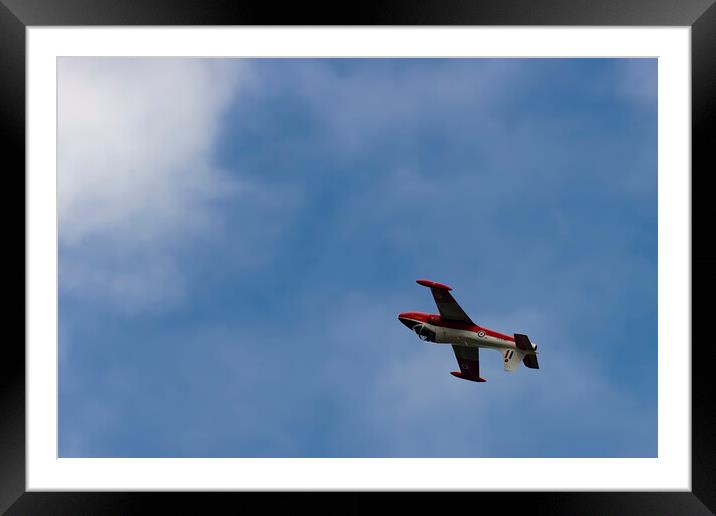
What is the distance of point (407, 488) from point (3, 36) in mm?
2452

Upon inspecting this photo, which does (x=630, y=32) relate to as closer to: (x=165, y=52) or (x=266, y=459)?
→ (x=165, y=52)

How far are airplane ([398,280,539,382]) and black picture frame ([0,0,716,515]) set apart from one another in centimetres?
322

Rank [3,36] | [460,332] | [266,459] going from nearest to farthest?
[3,36] → [266,459] → [460,332]

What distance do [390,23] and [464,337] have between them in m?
4.36

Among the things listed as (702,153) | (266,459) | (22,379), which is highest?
(702,153)

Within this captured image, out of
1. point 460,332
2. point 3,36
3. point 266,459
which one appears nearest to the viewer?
point 3,36

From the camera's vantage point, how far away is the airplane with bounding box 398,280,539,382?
6.14m

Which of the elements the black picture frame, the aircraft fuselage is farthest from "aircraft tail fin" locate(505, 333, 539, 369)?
the black picture frame

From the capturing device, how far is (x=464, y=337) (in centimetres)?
661

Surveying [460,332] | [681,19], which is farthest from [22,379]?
[460,332]

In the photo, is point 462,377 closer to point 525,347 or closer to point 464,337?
point 464,337

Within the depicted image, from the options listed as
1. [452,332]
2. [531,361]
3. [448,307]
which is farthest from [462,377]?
[531,361]

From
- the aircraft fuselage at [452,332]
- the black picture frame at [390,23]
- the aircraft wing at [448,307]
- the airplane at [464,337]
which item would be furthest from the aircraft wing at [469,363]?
the black picture frame at [390,23]

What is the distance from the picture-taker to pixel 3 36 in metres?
2.70
